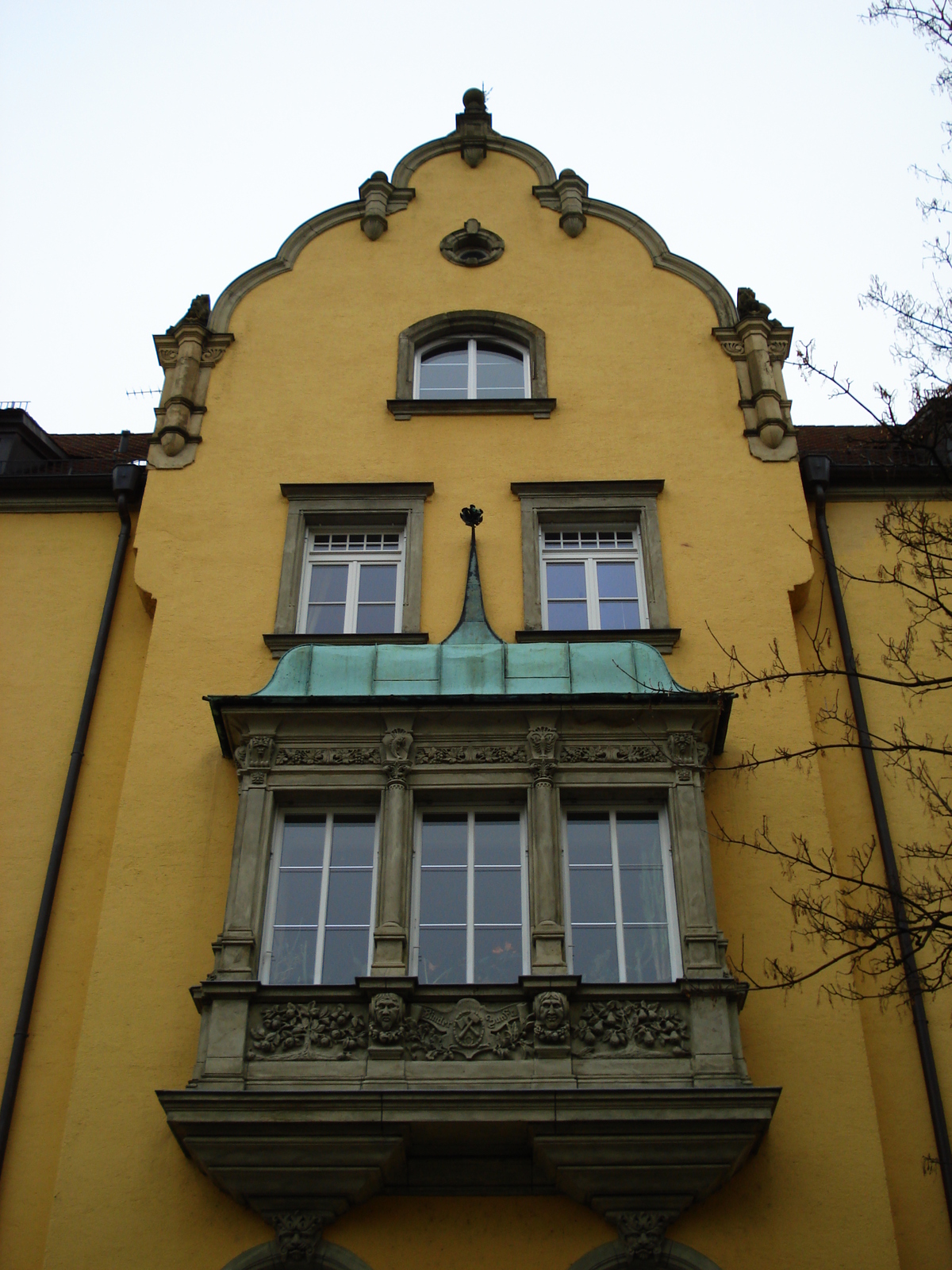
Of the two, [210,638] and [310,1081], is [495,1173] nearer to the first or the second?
[310,1081]

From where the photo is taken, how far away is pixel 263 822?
10.6m

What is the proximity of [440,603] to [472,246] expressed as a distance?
219 inches

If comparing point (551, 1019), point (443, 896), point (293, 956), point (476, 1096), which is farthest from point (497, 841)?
point (476, 1096)

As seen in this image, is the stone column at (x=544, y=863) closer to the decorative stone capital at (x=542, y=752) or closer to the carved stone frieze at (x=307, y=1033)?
the decorative stone capital at (x=542, y=752)

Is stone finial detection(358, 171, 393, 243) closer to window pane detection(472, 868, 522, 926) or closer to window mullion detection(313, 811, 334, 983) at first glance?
window mullion detection(313, 811, 334, 983)

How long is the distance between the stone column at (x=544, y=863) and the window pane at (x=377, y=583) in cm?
270

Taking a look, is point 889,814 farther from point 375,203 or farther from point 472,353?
point 375,203

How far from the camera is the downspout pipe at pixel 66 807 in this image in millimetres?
10172

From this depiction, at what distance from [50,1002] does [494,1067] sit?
378 centimetres

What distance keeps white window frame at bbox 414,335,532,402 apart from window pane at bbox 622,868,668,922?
627 cm

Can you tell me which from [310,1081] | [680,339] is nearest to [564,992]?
[310,1081]

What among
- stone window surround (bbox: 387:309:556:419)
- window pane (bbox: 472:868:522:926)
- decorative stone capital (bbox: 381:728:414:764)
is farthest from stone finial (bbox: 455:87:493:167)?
window pane (bbox: 472:868:522:926)

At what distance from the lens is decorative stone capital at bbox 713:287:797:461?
13711 mm

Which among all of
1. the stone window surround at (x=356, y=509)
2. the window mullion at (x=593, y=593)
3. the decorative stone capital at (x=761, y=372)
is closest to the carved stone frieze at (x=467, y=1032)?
the window mullion at (x=593, y=593)
